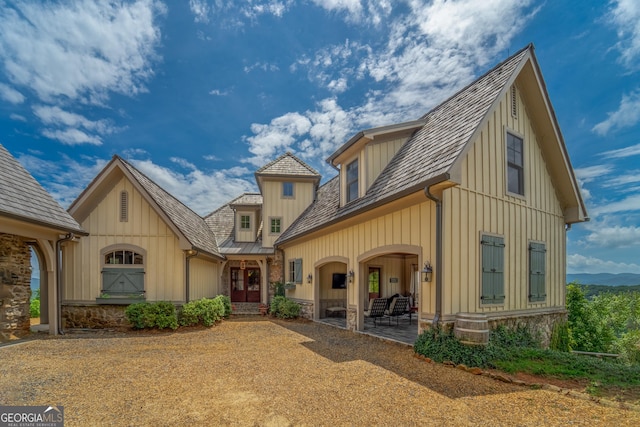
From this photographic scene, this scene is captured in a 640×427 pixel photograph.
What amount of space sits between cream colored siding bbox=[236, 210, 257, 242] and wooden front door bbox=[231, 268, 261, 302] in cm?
200

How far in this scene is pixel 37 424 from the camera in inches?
151

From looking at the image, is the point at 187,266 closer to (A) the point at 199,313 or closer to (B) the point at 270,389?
(A) the point at 199,313

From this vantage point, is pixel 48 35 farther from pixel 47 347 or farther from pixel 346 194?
pixel 346 194

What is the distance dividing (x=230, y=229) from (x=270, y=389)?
15.3 meters

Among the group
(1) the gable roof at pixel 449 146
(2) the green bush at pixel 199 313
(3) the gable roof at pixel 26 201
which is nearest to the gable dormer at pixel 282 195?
(2) the green bush at pixel 199 313

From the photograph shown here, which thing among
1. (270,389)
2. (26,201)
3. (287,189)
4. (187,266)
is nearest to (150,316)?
(187,266)

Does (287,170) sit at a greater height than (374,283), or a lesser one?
greater

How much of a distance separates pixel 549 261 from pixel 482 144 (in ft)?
15.8

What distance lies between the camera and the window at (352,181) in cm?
1039

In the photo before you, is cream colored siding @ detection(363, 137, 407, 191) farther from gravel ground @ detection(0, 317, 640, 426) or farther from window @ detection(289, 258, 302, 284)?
window @ detection(289, 258, 302, 284)

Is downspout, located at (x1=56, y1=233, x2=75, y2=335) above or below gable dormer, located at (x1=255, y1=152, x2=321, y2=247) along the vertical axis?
below

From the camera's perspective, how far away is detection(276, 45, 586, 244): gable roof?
22.0 ft

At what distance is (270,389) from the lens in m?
4.77

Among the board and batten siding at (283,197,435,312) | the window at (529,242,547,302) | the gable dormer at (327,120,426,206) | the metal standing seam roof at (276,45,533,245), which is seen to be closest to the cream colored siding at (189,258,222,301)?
the board and batten siding at (283,197,435,312)
